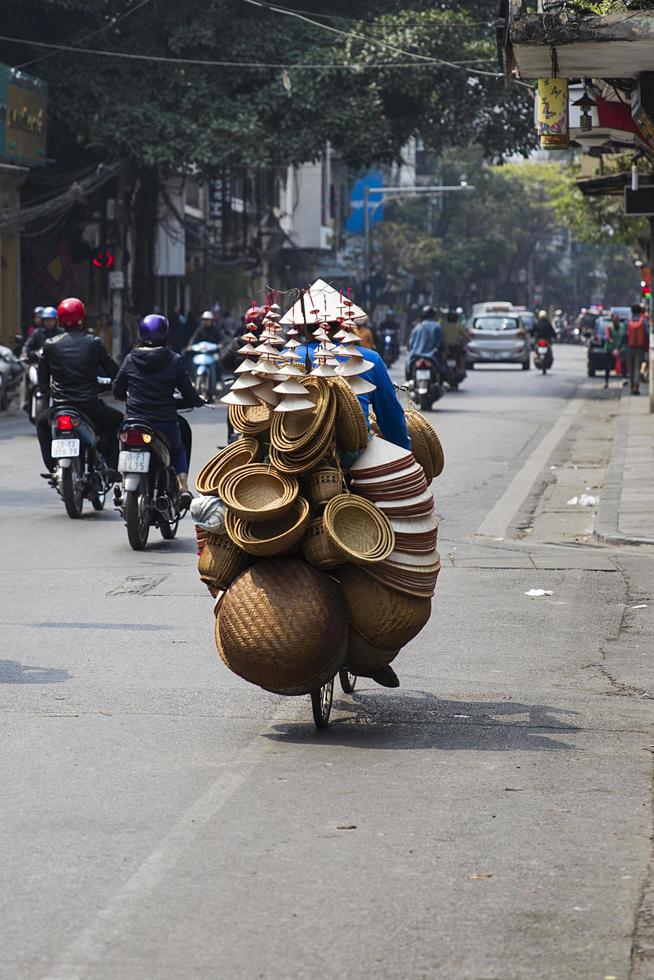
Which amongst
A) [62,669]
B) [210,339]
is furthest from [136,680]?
[210,339]

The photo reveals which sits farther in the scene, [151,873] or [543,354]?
[543,354]

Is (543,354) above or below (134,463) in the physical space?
→ above

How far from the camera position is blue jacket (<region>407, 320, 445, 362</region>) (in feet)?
97.6

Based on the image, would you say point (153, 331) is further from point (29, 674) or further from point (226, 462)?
point (226, 462)

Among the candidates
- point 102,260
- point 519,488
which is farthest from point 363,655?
point 102,260

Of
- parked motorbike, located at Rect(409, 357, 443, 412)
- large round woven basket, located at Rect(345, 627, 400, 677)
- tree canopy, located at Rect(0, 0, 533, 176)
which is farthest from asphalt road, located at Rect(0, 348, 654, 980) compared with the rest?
tree canopy, located at Rect(0, 0, 533, 176)

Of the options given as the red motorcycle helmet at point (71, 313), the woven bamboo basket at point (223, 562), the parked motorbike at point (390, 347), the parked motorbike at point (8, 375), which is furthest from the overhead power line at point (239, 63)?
the woven bamboo basket at point (223, 562)

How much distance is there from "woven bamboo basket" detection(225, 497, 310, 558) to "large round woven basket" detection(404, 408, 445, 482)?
4.26ft

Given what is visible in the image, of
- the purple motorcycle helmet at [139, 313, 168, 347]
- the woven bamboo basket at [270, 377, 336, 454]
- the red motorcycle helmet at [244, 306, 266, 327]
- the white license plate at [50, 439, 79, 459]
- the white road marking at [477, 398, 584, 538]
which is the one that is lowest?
the white road marking at [477, 398, 584, 538]

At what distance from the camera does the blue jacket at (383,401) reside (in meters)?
7.21

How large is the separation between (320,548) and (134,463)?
5.77 metres

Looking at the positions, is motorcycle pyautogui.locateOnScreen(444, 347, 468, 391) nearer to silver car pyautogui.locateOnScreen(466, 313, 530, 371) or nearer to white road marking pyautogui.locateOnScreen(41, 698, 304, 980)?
silver car pyautogui.locateOnScreen(466, 313, 530, 371)

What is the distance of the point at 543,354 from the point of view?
48719 millimetres

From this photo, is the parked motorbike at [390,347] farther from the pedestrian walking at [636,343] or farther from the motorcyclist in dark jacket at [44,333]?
the motorcyclist in dark jacket at [44,333]
